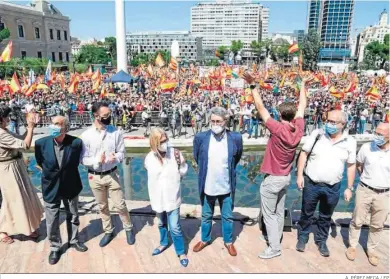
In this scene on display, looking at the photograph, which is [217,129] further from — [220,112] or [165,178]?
[165,178]

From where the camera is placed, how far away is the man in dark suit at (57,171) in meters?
3.18

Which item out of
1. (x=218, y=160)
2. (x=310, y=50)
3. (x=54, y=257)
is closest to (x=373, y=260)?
(x=218, y=160)

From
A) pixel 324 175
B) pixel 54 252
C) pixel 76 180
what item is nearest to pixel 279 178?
pixel 324 175

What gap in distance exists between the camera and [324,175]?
3207mm

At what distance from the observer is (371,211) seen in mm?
3322

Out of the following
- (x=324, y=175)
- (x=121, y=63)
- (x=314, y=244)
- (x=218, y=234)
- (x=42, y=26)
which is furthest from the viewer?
(x=42, y=26)

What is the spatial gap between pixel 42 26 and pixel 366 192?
68764 millimetres

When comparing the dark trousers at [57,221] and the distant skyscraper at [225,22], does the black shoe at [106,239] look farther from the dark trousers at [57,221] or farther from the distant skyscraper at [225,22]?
the distant skyscraper at [225,22]

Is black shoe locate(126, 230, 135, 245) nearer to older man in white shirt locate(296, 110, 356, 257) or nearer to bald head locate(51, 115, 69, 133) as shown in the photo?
bald head locate(51, 115, 69, 133)

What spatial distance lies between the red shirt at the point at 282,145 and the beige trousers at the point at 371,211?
32.6 inches

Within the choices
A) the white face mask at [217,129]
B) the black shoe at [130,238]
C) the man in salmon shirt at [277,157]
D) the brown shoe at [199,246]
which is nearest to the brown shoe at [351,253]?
the man in salmon shirt at [277,157]

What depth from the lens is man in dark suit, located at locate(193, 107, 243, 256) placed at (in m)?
3.24

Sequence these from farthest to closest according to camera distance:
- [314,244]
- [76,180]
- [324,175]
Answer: [314,244] → [76,180] → [324,175]

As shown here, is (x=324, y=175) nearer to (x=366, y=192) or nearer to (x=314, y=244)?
(x=366, y=192)
